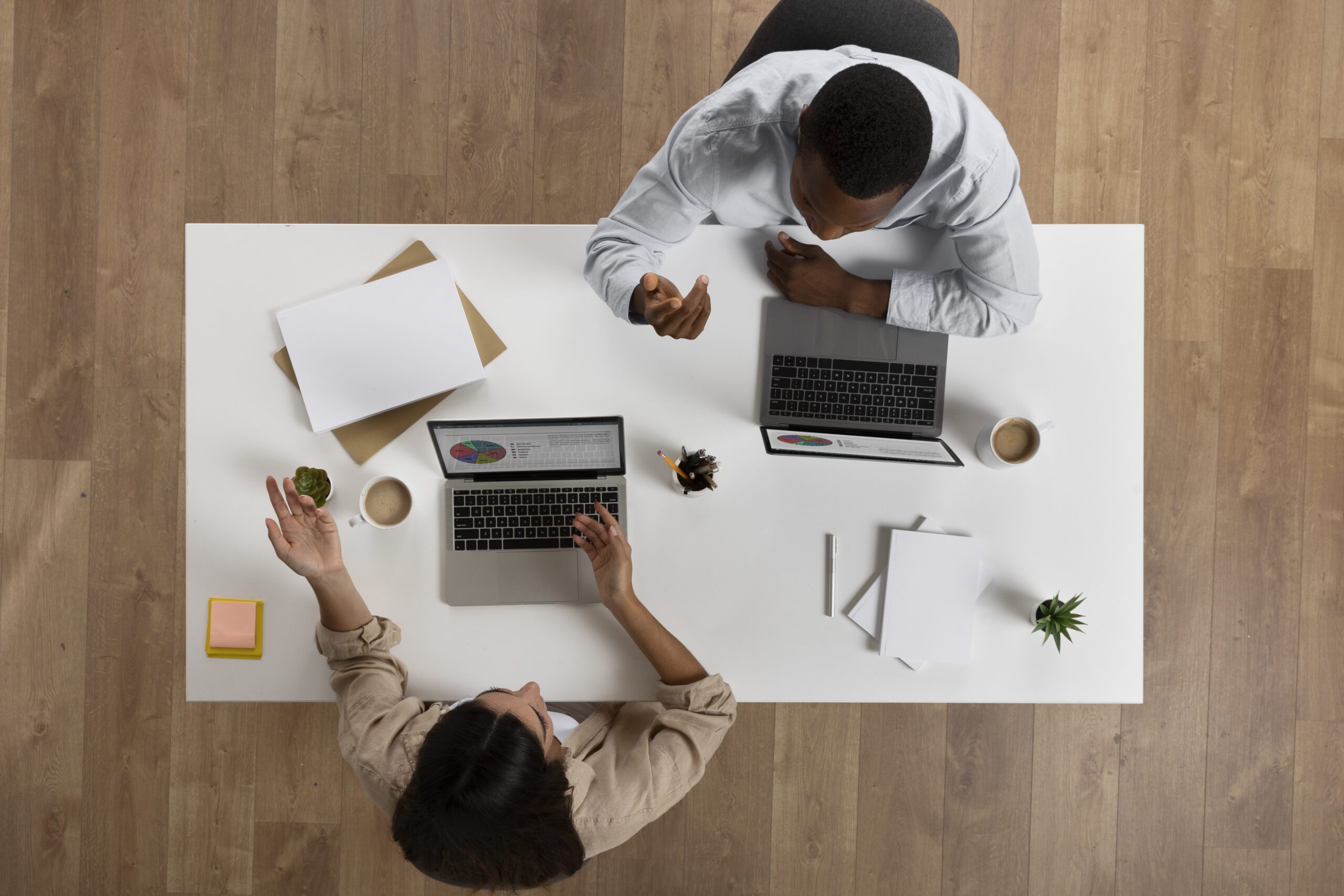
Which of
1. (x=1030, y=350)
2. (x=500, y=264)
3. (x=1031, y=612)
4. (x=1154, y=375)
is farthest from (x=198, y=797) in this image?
(x=1154, y=375)

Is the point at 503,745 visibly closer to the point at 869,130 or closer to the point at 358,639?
the point at 358,639

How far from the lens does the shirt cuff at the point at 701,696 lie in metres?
1.25

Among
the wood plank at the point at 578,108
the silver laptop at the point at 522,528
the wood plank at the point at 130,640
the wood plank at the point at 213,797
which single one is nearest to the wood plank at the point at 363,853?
the wood plank at the point at 213,797

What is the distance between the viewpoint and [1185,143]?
2.02 meters

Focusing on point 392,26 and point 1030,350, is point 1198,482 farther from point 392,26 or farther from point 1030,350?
point 392,26

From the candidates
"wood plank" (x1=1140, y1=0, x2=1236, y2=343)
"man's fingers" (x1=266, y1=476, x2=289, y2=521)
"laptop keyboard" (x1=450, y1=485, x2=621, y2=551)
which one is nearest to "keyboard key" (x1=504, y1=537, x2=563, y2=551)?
"laptop keyboard" (x1=450, y1=485, x2=621, y2=551)

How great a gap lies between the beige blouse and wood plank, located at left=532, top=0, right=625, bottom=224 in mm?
1249

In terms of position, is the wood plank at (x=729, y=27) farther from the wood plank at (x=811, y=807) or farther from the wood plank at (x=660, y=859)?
the wood plank at (x=660, y=859)

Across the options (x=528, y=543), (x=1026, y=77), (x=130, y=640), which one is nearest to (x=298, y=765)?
(x=130, y=640)

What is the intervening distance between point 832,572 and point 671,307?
55 centimetres

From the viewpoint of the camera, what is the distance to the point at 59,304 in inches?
79.1

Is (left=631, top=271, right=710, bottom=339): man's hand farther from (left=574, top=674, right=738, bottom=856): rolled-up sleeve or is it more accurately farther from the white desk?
(left=574, top=674, right=738, bottom=856): rolled-up sleeve

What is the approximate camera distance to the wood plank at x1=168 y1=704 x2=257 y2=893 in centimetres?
198

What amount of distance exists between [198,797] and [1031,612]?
2117 mm
